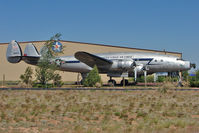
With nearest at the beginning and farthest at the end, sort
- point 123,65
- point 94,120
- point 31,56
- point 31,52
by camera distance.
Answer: point 94,120 → point 123,65 → point 31,56 → point 31,52

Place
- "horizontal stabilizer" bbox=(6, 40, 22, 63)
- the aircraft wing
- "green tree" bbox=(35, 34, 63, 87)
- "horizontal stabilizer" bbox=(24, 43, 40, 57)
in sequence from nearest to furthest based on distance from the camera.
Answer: "green tree" bbox=(35, 34, 63, 87)
the aircraft wing
"horizontal stabilizer" bbox=(24, 43, 40, 57)
"horizontal stabilizer" bbox=(6, 40, 22, 63)

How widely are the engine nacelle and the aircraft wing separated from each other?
0.74 m

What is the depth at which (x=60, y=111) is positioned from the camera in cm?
1434

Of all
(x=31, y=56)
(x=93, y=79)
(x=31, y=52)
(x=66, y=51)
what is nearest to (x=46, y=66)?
(x=93, y=79)

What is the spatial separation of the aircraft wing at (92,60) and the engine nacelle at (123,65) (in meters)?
0.74

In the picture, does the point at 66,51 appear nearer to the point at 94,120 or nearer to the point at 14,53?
the point at 14,53

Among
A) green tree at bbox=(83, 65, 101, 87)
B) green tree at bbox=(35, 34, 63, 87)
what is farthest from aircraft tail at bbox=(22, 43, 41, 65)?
green tree at bbox=(83, 65, 101, 87)

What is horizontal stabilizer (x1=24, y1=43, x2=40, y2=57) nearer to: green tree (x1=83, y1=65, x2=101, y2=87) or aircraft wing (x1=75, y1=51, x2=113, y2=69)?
aircraft wing (x1=75, y1=51, x2=113, y2=69)

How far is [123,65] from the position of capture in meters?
38.6

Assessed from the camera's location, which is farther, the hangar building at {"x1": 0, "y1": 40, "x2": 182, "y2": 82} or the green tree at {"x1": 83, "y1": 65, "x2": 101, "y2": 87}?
the hangar building at {"x1": 0, "y1": 40, "x2": 182, "y2": 82}

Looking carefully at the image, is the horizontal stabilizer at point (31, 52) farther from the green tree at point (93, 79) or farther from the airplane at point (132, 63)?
the green tree at point (93, 79)

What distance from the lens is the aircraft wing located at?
38.2 metres

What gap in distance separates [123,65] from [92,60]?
4627 mm

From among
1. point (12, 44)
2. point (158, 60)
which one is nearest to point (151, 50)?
point (158, 60)
